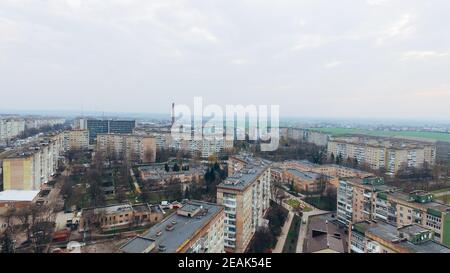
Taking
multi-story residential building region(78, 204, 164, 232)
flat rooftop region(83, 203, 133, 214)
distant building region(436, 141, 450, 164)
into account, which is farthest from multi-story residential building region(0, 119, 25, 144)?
distant building region(436, 141, 450, 164)

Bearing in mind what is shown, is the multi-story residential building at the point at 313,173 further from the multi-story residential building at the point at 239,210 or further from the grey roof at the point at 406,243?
the grey roof at the point at 406,243

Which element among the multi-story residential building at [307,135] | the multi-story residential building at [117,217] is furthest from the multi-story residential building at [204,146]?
the multi-story residential building at [117,217]

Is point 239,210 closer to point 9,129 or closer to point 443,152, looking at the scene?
point 443,152

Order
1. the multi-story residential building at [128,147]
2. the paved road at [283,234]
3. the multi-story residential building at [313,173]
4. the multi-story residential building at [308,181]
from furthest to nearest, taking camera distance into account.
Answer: the multi-story residential building at [128,147] < the multi-story residential building at [313,173] < the multi-story residential building at [308,181] < the paved road at [283,234]

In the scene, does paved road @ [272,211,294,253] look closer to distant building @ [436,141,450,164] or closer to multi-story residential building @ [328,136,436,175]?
multi-story residential building @ [328,136,436,175]

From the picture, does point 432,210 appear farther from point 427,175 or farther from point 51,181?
point 51,181

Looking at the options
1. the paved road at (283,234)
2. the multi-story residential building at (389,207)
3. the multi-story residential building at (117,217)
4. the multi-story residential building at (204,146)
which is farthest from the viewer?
the multi-story residential building at (204,146)

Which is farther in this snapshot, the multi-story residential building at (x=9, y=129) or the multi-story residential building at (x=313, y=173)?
the multi-story residential building at (x=9, y=129)
